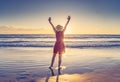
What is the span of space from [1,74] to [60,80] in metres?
2.76

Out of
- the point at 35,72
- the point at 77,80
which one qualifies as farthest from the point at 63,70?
the point at 77,80

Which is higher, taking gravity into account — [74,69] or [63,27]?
[63,27]

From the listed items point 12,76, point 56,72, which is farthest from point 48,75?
point 12,76

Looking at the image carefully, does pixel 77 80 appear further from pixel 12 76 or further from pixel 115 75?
pixel 12 76

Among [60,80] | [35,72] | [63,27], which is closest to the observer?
[60,80]

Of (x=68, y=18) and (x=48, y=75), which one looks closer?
(x=48, y=75)

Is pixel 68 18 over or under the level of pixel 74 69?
over

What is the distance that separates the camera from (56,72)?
1127 centimetres

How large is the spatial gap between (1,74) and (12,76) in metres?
0.70

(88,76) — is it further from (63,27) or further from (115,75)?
(63,27)

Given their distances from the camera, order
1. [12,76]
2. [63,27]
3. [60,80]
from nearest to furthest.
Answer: [60,80]
[12,76]
[63,27]

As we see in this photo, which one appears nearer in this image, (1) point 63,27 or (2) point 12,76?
(2) point 12,76

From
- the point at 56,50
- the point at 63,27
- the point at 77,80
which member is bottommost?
the point at 77,80

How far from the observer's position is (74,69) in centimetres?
1219
